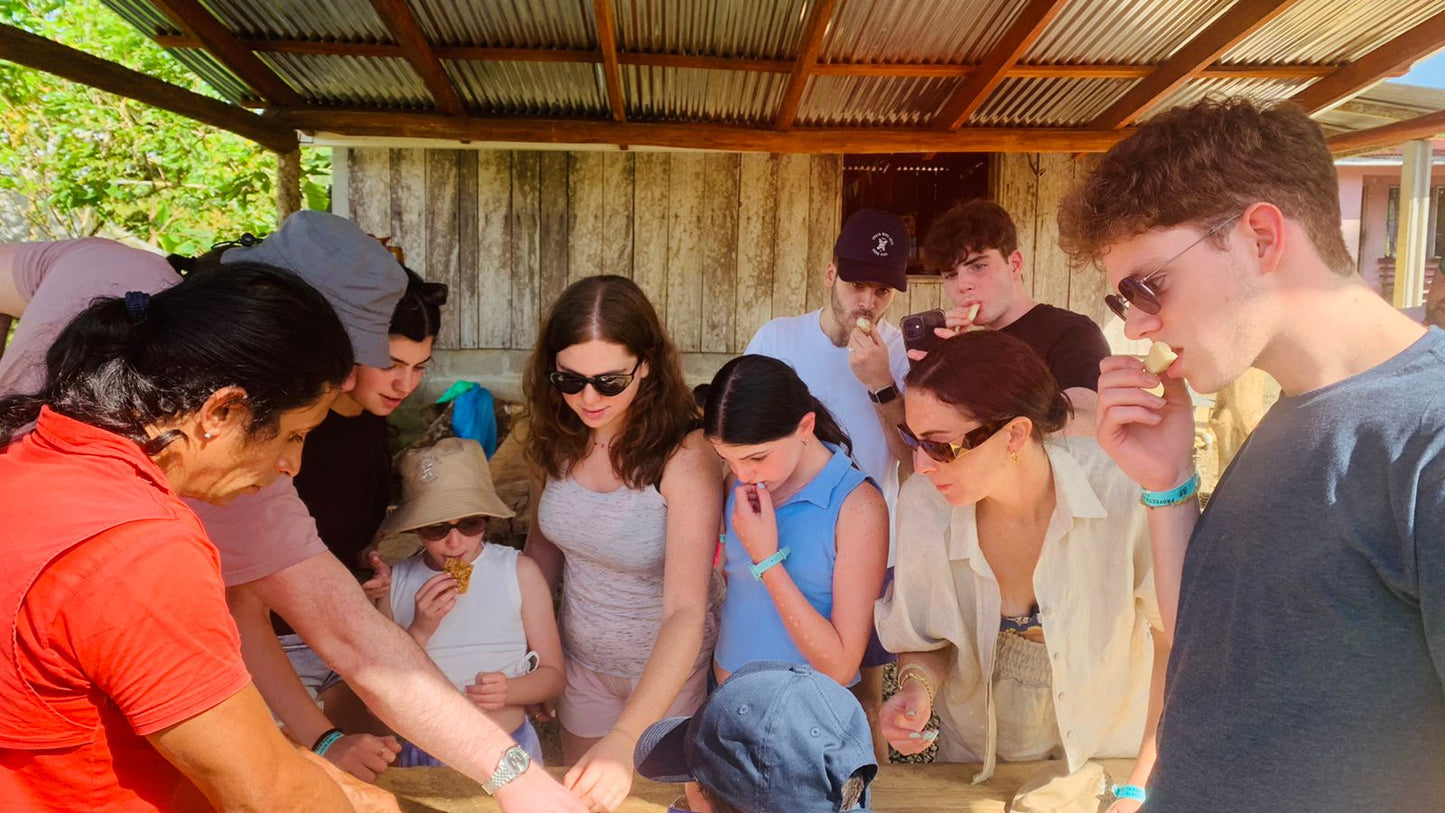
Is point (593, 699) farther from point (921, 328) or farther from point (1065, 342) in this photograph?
point (1065, 342)

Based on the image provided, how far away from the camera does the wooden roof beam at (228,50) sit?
4.05m

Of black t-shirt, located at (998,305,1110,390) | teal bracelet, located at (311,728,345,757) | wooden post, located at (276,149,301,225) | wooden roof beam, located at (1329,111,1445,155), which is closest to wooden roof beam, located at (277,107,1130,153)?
wooden post, located at (276,149,301,225)

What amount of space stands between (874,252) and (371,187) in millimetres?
3719

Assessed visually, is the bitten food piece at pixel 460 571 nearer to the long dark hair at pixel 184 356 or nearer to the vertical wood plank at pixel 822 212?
the long dark hair at pixel 184 356

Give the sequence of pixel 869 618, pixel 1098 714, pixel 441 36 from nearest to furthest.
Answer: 1. pixel 1098 714
2. pixel 869 618
3. pixel 441 36

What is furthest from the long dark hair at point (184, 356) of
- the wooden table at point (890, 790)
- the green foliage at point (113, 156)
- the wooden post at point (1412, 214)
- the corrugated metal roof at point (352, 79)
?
A: the green foliage at point (113, 156)

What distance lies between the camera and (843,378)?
3.70 meters

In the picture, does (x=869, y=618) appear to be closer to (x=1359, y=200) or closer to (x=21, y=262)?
(x=21, y=262)

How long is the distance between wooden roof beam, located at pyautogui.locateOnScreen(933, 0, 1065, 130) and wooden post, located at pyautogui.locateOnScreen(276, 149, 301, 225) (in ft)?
A: 12.1

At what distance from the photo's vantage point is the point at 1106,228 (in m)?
1.38

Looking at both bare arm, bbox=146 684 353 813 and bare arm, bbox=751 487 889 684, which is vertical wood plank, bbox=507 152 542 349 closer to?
bare arm, bbox=751 487 889 684

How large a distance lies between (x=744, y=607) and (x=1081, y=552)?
92 cm

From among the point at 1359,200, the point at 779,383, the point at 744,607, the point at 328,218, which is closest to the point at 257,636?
the point at 328,218

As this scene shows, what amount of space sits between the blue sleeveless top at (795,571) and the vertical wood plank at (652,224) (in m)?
3.66
